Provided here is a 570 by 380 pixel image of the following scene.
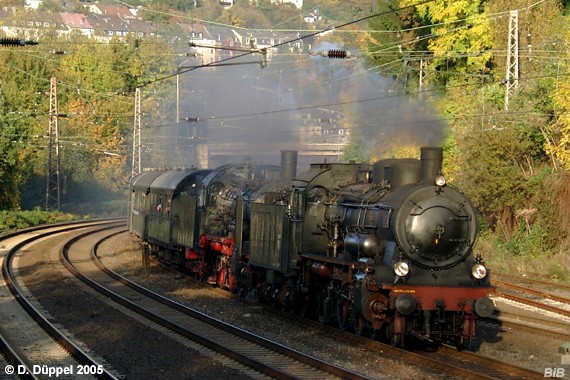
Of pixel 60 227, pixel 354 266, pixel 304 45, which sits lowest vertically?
pixel 60 227

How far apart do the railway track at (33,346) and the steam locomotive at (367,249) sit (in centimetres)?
504

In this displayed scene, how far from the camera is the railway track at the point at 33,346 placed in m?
14.3

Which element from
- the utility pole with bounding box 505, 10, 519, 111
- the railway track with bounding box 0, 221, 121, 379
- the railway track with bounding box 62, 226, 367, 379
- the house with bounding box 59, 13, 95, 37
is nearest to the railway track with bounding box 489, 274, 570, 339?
the railway track with bounding box 62, 226, 367, 379

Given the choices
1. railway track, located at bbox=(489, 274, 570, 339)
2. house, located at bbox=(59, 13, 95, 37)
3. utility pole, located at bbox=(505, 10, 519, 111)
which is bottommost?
railway track, located at bbox=(489, 274, 570, 339)

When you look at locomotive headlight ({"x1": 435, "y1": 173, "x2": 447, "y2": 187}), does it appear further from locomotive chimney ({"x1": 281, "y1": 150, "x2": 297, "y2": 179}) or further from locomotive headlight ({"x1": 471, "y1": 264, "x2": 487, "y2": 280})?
locomotive chimney ({"x1": 281, "y1": 150, "x2": 297, "y2": 179})

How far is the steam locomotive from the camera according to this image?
52.0 ft

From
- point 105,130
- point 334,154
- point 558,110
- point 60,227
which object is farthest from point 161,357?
point 105,130

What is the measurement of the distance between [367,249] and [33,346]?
660cm

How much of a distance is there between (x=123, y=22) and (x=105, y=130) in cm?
9440

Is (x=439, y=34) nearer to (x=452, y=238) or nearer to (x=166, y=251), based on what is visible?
(x=166, y=251)

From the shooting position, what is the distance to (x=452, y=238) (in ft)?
52.6

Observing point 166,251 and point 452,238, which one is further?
point 166,251

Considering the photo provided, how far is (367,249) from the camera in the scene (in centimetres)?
1623

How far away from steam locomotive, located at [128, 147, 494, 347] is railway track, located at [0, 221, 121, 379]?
16.6ft
